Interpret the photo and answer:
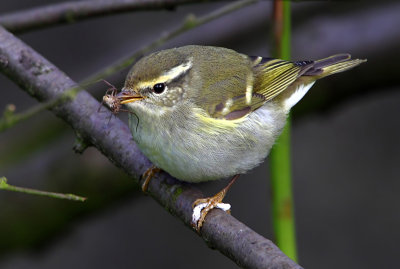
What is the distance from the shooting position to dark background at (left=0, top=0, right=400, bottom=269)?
4.80 m

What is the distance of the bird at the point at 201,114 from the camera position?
10.5ft

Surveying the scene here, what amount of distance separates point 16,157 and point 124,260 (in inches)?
44.4

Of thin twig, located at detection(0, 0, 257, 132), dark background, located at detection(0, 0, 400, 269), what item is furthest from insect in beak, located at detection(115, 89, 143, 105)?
dark background, located at detection(0, 0, 400, 269)

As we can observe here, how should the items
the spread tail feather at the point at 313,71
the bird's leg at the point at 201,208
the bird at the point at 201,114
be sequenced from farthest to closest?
the spread tail feather at the point at 313,71 → the bird at the point at 201,114 → the bird's leg at the point at 201,208

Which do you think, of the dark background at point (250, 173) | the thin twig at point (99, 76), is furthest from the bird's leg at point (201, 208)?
the dark background at point (250, 173)

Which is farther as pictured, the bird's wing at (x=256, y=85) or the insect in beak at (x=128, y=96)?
the bird's wing at (x=256, y=85)

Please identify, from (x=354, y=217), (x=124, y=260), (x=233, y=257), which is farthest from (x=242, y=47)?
(x=233, y=257)

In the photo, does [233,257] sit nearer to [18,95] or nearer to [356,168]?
[356,168]

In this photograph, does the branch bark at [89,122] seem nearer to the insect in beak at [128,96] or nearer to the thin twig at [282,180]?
the insect in beak at [128,96]

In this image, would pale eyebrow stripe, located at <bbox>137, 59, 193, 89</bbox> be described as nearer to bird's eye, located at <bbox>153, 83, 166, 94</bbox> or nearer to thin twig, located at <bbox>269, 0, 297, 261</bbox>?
bird's eye, located at <bbox>153, 83, 166, 94</bbox>

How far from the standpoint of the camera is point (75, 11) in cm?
362

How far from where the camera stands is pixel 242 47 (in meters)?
5.38

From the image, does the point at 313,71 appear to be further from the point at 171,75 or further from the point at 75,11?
the point at 75,11

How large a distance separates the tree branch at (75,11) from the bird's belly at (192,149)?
649mm
